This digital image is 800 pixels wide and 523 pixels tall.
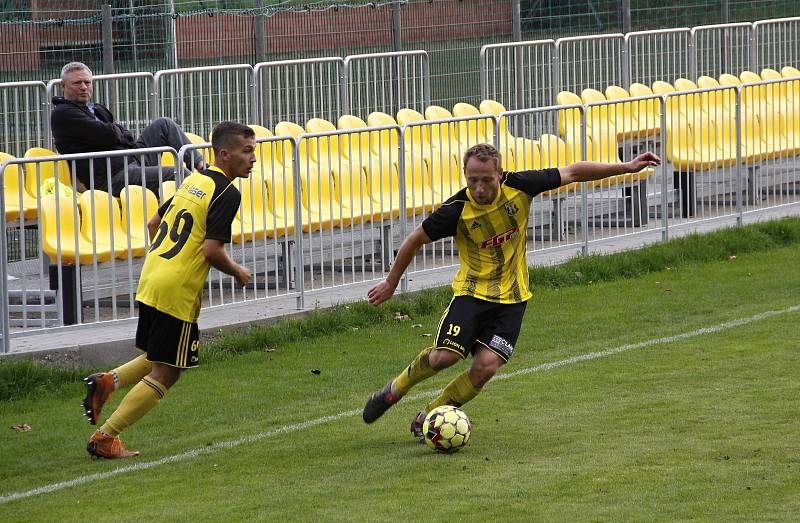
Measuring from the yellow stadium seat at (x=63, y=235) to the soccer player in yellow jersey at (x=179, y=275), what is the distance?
2.46 m

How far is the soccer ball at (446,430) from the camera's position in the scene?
777cm

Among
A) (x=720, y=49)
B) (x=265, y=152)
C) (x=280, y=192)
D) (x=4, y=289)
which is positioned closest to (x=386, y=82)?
(x=265, y=152)

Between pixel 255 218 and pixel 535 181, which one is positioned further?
pixel 255 218

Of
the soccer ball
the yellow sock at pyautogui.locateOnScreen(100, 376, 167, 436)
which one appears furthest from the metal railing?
the soccer ball

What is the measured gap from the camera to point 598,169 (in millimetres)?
8055

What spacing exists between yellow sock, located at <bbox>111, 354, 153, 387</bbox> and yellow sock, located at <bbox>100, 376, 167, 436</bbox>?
0.31 m

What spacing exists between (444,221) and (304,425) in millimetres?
1556

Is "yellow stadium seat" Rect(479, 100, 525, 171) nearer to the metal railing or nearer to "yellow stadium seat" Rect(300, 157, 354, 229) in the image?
the metal railing

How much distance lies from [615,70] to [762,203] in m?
3.00

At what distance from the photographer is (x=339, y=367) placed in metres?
10.3

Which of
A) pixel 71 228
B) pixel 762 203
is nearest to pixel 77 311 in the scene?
pixel 71 228

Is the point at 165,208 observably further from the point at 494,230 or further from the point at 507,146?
the point at 507,146

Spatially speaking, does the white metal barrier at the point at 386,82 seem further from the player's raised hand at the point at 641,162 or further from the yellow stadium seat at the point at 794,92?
the player's raised hand at the point at 641,162

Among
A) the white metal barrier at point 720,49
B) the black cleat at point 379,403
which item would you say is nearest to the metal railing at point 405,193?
the white metal barrier at point 720,49
